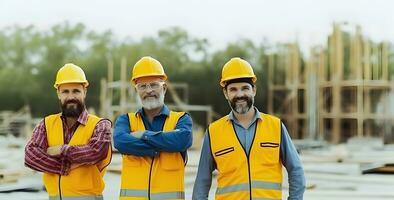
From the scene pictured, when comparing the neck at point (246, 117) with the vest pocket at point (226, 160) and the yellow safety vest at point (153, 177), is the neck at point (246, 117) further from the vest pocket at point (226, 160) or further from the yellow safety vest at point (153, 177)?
the yellow safety vest at point (153, 177)

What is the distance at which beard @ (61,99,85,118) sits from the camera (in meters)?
3.95

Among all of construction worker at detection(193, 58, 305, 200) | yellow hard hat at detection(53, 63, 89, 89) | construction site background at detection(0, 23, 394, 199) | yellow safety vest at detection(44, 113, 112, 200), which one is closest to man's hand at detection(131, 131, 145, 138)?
yellow safety vest at detection(44, 113, 112, 200)

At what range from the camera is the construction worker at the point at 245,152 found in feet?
11.8

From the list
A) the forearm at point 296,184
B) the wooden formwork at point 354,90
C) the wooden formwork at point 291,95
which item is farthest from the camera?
the wooden formwork at point 291,95

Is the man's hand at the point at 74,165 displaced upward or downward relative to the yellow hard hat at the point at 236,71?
downward

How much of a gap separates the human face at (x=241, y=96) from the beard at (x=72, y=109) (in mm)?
949

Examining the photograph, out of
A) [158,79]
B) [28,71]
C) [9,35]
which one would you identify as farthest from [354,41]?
[158,79]

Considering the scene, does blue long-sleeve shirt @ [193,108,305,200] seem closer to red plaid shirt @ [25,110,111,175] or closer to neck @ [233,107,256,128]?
neck @ [233,107,256,128]

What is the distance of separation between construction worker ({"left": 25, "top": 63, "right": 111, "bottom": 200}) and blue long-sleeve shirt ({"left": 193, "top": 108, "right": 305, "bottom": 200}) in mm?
625

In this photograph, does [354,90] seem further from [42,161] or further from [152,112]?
[42,161]

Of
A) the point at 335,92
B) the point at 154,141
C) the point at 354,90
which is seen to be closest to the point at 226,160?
the point at 154,141

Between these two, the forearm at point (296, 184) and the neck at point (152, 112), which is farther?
the neck at point (152, 112)

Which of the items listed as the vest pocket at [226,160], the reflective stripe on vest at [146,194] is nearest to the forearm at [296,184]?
the vest pocket at [226,160]

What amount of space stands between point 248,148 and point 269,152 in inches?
4.7
